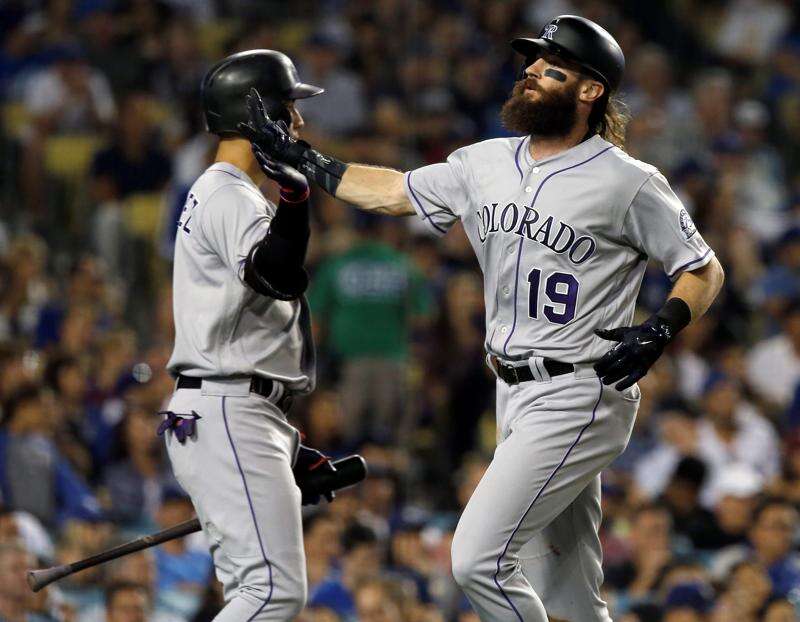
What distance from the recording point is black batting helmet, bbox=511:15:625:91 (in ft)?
13.4

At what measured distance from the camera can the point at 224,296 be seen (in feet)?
13.7

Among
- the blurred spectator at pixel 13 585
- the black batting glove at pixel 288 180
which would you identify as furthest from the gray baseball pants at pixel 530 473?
the blurred spectator at pixel 13 585

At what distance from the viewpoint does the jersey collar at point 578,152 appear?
13.5ft

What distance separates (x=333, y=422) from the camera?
855 centimetres

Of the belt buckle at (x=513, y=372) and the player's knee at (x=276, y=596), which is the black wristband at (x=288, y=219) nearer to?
the belt buckle at (x=513, y=372)

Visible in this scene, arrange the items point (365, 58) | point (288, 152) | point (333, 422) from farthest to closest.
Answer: point (365, 58), point (333, 422), point (288, 152)

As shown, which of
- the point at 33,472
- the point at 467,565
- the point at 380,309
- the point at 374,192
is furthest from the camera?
the point at 380,309

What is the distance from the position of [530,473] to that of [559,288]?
0.53 m

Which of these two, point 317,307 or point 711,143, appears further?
point 711,143

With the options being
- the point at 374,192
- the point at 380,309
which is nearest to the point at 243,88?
the point at 374,192

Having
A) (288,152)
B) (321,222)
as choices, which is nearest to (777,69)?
(321,222)

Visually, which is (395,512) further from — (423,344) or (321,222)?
(321,222)

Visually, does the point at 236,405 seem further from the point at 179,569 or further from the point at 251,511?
the point at 179,569

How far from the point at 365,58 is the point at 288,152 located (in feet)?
22.2
